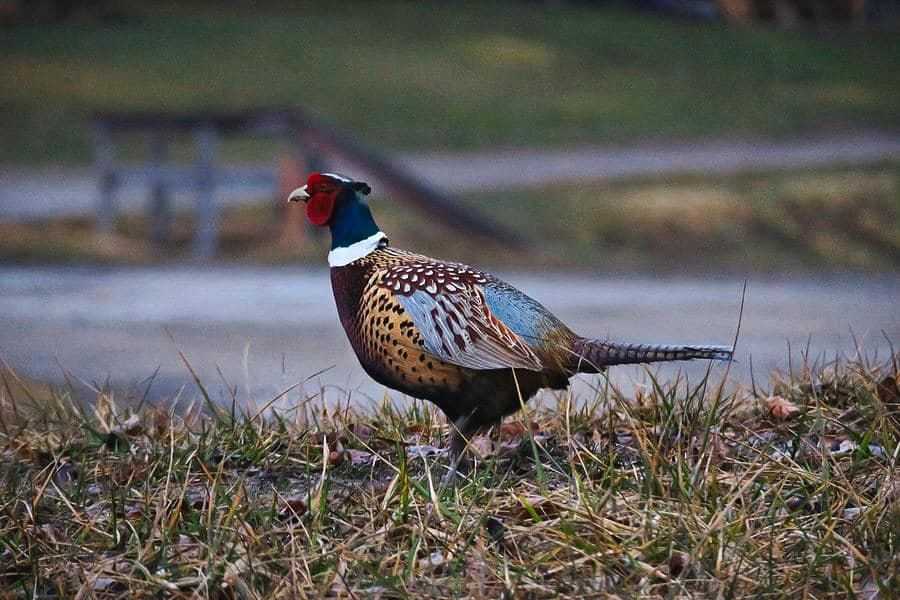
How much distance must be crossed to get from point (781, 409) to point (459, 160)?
35.2ft

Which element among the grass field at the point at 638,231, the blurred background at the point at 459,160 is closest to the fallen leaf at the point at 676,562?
the blurred background at the point at 459,160

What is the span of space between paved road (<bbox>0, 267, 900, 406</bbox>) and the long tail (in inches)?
70.2

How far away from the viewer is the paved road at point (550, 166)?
42.3ft

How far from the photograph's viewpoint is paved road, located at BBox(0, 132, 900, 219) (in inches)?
508

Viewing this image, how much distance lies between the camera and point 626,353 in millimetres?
3438

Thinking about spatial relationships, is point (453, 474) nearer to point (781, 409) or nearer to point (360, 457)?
point (360, 457)

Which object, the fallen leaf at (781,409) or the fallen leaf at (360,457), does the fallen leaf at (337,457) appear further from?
the fallen leaf at (781,409)

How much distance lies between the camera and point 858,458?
137 inches

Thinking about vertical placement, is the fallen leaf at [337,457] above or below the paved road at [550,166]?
below

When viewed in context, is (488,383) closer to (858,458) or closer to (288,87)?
(858,458)

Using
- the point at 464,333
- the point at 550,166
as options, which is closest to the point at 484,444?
the point at 464,333

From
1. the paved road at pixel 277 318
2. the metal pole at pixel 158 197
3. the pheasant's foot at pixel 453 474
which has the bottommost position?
the paved road at pixel 277 318

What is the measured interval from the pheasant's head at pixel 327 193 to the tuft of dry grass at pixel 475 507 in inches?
27.0

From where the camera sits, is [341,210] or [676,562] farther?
[341,210]
